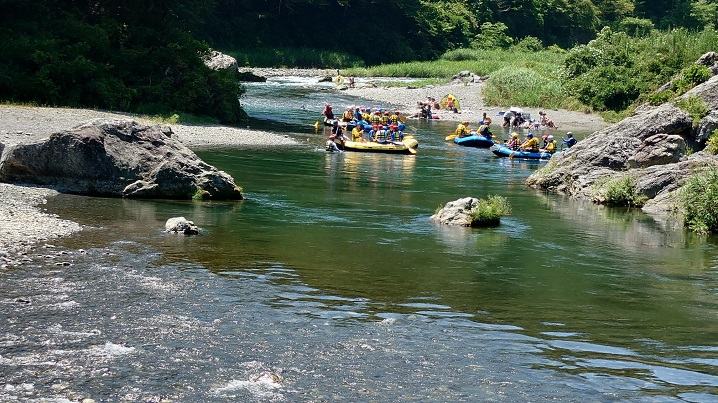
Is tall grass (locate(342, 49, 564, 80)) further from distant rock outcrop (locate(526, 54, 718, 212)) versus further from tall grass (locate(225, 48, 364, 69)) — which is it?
distant rock outcrop (locate(526, 54, 718, 212))

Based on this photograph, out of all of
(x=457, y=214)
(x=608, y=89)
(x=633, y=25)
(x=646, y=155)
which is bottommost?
(x=457, y=214)

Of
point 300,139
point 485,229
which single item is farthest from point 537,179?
point 300,139

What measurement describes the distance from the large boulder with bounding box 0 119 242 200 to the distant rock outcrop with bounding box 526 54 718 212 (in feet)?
43.2

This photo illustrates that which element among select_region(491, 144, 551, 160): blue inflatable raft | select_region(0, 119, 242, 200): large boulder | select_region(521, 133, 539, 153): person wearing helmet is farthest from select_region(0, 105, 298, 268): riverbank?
select_region(521, 133, 539, 153): person wearing helmet

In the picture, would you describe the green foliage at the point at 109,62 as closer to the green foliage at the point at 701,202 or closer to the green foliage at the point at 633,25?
the green foliage at the point at 701,202

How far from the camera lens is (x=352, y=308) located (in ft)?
47.4

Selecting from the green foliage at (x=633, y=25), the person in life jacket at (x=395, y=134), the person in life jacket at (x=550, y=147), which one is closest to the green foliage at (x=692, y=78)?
the person in life jacket at (x=550, y=147)

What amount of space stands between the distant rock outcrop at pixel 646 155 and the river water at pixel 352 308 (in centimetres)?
389

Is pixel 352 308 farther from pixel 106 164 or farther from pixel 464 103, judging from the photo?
pixel 464 103

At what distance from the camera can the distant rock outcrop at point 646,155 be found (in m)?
28.4

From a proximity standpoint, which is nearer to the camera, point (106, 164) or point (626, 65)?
point (106, 164)

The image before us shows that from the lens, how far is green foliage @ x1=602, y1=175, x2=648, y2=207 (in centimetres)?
2844

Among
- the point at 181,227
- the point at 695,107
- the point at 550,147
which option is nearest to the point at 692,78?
the point at 695,107

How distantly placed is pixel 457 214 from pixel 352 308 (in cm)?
901
